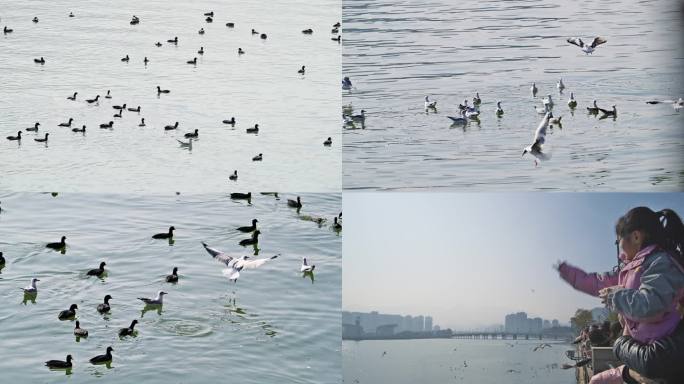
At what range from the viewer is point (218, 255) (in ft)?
16.5

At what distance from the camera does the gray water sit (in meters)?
5.04

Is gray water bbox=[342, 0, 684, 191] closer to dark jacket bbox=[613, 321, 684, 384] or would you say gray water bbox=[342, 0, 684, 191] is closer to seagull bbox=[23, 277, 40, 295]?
dark jacket bbox=[613, 321, 684, 384]

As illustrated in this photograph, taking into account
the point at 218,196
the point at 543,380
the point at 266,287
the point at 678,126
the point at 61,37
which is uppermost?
the point at 61,37

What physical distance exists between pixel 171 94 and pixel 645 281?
2.41 meters

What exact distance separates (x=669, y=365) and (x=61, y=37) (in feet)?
10.7

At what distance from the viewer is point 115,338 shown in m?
4.87

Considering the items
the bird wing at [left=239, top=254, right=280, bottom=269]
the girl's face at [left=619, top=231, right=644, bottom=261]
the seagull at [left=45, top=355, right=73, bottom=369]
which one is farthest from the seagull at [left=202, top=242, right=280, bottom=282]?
the girl's face at [left=619, top=231, right=644, bottom=261]

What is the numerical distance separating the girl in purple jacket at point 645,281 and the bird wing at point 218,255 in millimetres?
1553

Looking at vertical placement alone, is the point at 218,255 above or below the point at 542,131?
below

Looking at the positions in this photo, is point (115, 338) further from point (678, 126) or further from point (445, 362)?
point (678, 126)

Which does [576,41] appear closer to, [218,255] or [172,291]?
[218,255]

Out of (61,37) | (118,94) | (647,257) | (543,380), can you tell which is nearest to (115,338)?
(118,94)

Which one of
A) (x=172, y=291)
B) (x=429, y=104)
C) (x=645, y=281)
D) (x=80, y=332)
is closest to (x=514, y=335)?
(x=645, y=281)

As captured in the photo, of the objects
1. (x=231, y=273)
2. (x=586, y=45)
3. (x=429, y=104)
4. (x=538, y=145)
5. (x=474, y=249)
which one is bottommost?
(x=231, y=273)
